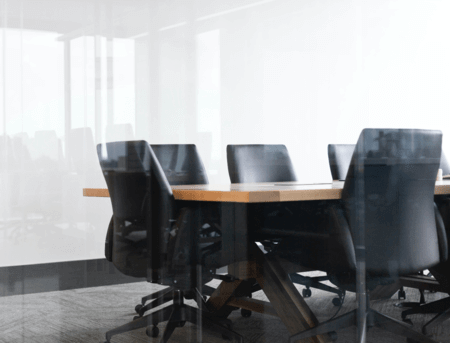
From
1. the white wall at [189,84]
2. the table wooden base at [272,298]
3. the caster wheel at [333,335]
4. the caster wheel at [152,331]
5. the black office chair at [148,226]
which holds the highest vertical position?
the white wall at [189,84]

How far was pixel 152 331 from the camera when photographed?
253cm

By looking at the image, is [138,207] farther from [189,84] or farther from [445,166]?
[445,166]

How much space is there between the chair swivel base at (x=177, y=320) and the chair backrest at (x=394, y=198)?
795 millimetres

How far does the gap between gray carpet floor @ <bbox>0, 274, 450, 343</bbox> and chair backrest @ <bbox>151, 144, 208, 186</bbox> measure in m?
0.80

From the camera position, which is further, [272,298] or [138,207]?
[272,298]

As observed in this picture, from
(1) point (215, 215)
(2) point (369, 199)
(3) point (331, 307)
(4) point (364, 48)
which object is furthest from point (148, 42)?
(3) point (331, 307)

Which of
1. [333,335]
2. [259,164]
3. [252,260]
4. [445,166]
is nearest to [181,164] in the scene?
[259,164]

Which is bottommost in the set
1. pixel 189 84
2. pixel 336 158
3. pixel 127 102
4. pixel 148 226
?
pixel 148 226

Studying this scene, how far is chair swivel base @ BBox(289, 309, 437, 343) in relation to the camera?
232cm

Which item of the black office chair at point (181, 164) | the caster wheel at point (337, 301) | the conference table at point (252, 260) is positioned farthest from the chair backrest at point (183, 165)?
the caster wheel at point (337, 301)

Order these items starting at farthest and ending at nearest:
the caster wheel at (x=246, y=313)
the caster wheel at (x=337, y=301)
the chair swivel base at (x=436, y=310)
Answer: the caster wheel at (x=246, y=313), the chair swivel base at (x=436, y=310), the caster wheel at (x=337, y=301)

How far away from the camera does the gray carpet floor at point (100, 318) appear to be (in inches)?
94.2

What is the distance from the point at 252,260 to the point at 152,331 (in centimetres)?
61

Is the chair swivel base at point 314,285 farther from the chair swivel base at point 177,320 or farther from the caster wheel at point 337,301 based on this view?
the chair swivel base at point 177,320
